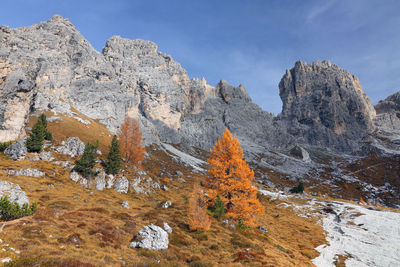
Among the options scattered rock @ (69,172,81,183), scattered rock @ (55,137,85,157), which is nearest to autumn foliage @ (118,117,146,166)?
scattered rock @ (55,137,85,157)

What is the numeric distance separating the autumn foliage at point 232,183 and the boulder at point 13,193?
66.9ft

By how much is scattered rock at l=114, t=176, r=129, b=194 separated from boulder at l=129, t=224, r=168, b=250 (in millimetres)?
27723

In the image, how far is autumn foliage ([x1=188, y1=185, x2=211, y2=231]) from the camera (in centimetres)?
2366

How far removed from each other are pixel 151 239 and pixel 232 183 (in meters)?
11.4

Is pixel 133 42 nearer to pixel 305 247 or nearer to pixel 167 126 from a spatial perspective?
pixel 167 126

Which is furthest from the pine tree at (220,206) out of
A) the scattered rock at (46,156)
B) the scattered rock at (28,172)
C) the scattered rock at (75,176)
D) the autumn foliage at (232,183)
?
the scattered rock at (46,156)

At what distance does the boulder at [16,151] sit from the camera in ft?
127

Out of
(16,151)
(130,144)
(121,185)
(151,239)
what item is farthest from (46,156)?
(151,239)

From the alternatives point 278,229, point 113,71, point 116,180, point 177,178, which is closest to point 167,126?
point 113,71

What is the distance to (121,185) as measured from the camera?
4509cm

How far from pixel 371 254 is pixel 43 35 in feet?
634

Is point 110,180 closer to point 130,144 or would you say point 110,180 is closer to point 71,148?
point 71,148

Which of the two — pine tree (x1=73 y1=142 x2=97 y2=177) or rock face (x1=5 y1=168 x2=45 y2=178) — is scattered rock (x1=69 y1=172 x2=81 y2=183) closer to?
pine tree (x1=73 y1=142 x2=97 y2=177)

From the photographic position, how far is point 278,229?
37.3 m
